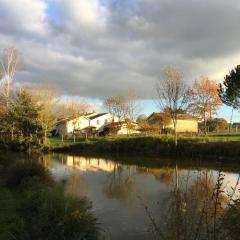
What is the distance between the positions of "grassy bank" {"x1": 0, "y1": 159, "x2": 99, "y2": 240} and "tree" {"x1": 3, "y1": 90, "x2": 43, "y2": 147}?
35.4 meters

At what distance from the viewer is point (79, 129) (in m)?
87.2

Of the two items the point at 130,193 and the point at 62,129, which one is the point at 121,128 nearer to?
the point at 62,129

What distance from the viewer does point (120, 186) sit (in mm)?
22516

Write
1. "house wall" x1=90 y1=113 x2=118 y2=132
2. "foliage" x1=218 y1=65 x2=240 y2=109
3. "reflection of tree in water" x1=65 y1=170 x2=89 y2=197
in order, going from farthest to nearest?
"house wall" x1=90 y1=113 x2=118 y2=132, "foliage" x1=218 y1=65 x2=240 y2=109, "reflection of tree in water" x1=65 y1=170 x2=89 y2=197

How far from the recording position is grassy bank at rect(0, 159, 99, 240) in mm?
8148

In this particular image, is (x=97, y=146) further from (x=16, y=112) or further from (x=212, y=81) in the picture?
(x=212, y=81)

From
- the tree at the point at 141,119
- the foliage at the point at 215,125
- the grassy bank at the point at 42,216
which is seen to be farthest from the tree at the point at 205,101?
the grassy bank at the point at 42,216

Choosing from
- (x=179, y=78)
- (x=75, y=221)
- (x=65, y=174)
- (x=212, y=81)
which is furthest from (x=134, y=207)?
(x=212, y=81)

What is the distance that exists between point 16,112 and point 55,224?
44942 mm

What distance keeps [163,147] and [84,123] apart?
50222mm

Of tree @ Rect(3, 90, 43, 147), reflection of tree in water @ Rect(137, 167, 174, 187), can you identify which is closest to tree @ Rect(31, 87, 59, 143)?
tree @ Rect(3, 90, 43, 147)

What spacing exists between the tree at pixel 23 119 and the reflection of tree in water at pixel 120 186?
82.0 feet

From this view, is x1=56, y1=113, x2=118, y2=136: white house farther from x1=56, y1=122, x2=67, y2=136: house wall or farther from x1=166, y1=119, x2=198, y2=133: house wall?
x1=166, y1=119, x2=198, y2=133: house wall

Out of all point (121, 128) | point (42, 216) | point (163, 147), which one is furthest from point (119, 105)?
point (42, 216)
